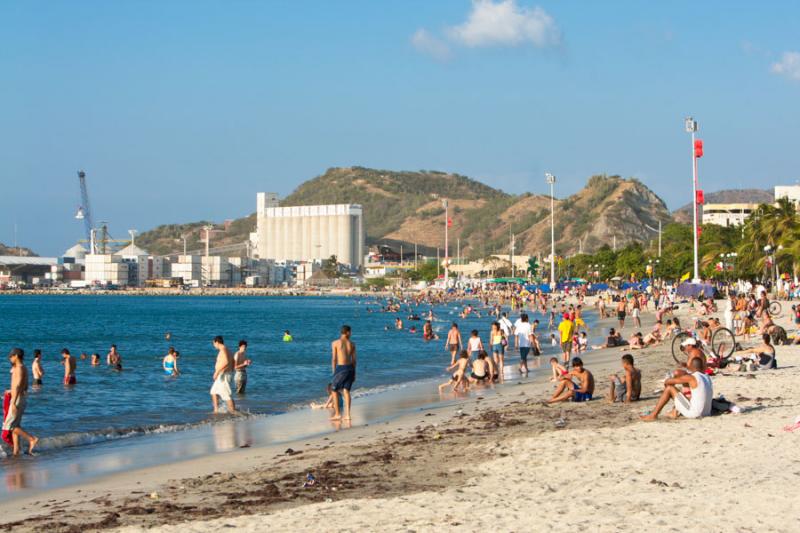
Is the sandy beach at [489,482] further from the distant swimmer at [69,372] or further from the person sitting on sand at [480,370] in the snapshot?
the distant swimmer at [69,372]

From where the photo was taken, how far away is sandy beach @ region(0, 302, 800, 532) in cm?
802

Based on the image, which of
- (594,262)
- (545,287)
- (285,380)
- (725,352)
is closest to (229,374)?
(285,380)

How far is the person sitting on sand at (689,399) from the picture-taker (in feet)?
41.9

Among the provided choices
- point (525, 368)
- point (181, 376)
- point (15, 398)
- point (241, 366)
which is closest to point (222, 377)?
point (241, 366)

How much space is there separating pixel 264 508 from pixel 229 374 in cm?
962

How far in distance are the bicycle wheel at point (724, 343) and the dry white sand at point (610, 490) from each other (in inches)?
293

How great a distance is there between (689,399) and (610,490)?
173 inches

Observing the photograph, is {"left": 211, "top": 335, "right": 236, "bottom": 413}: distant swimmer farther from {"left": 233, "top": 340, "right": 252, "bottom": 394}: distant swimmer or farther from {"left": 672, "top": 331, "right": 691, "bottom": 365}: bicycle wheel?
{"left": 672, "top": 331, "right": 691, "bottom": 365}: bicycle wheel

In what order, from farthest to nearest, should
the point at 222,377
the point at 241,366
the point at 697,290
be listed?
the point at 697,290 → the point at 241,366 → the point at 222,377

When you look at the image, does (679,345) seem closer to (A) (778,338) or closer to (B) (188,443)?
(A) (778,338)

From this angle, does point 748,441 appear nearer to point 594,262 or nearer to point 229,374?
point 229,374

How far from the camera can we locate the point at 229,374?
18.2 meters

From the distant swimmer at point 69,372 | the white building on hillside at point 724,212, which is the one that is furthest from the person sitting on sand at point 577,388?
the white building on hillside at point 724,212

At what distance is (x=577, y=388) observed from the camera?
15984 millimetres
